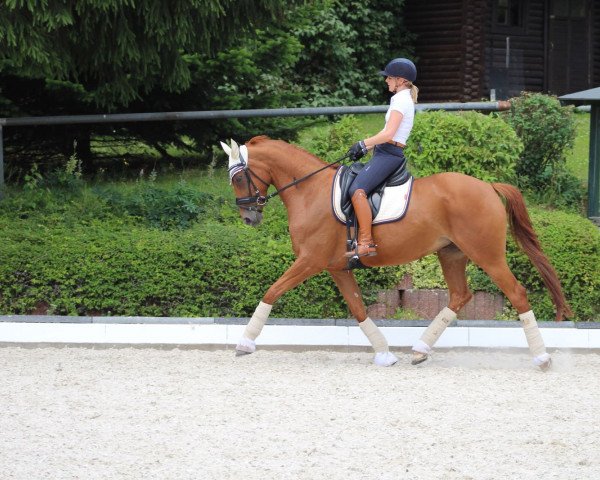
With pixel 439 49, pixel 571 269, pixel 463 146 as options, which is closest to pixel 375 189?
pixel 571 269

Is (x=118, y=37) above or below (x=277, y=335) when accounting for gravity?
above

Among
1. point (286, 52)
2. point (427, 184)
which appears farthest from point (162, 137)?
point (427, 184)

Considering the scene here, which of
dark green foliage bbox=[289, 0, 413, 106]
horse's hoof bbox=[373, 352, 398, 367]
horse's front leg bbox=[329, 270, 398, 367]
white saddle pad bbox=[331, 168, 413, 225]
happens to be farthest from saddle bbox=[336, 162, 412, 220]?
dark green foliage bbox=[289, 0, 413, 106]

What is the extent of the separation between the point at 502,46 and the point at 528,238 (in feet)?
52.1

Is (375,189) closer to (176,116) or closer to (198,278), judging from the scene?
(198,278)

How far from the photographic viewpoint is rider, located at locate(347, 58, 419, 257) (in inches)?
329

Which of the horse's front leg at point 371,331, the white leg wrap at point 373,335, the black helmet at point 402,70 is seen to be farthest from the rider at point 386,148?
the white leg wrap at point 373,335

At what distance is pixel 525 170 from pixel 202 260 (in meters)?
4.55

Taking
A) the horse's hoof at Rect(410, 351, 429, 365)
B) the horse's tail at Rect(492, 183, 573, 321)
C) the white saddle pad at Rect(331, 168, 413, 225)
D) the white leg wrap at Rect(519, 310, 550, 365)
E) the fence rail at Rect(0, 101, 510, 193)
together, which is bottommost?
the horse's hoof at Rect(410, 351, 429, 365)

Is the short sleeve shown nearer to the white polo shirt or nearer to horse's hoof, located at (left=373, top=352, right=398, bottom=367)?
the white polo shirt

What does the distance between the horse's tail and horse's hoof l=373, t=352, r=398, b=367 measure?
1454 mm

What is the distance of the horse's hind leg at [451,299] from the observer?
8.74 metres

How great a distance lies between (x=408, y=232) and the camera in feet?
27.8

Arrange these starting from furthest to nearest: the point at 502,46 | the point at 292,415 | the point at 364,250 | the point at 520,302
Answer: the point at 502,46 → the point at 520,302 → the point at 364,250 → the point at 292,415
